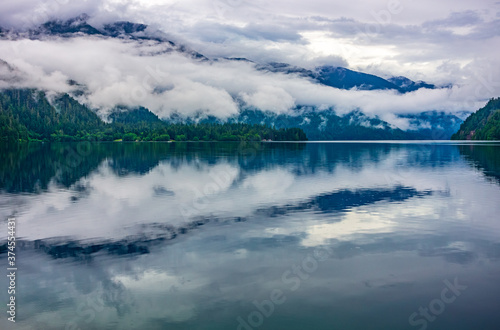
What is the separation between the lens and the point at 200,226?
34812 millimetres

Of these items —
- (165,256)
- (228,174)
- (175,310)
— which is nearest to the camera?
(175,310)

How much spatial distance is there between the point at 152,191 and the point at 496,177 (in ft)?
187

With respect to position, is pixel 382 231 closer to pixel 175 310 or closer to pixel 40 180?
pixel 175 310

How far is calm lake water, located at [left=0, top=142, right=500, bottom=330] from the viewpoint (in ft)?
59.7

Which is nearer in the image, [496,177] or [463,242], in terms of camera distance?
[463,242]

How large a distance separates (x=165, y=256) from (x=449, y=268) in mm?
17269

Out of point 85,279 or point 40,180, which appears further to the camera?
point 40,180

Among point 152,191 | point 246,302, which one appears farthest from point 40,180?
point 246,302

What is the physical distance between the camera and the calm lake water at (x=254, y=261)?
18.2 meters

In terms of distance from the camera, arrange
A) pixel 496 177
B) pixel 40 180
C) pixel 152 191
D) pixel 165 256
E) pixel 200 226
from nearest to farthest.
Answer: pixel 165 256 < pixel 200 226 < pixel 152 191 < pixel 40 180 < pixel 496 177

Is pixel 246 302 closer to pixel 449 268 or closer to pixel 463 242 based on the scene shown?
pixel 449 268

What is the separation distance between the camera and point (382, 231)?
32.7 m

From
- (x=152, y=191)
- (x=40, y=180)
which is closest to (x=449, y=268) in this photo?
(x=152, y=191)

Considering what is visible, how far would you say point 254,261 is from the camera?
25.1 metres
